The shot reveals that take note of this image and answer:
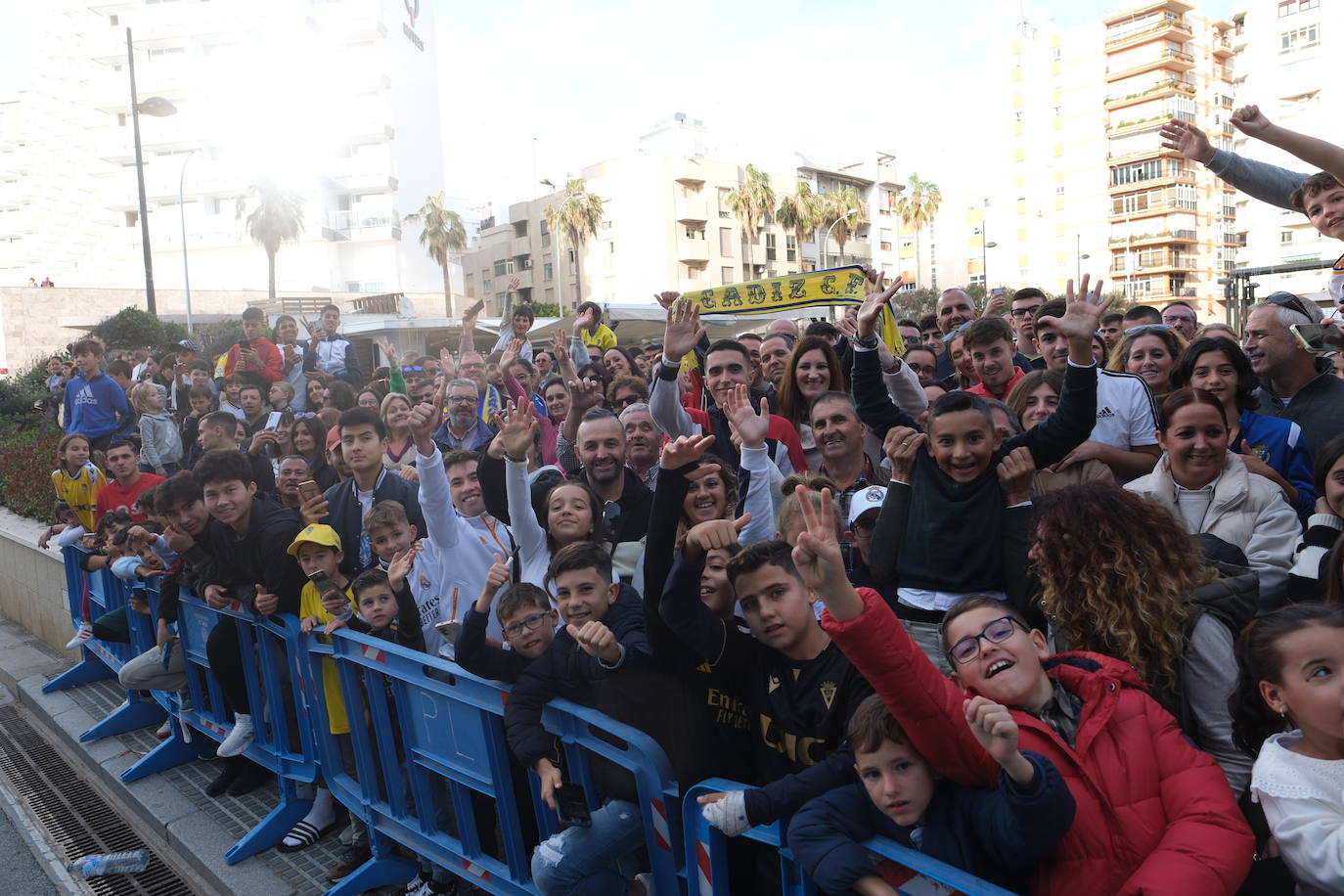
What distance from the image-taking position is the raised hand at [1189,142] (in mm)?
3763

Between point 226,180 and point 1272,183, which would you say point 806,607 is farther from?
point 226,180

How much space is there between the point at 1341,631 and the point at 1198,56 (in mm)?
74786

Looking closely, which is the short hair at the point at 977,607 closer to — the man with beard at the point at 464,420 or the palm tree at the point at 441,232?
the man with beard at the point at 464,420

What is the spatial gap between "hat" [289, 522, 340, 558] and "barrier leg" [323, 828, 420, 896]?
1.31 metres

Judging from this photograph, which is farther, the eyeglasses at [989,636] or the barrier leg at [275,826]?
the barrier leg at [275,826]

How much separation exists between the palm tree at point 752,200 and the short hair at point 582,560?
2151 inches

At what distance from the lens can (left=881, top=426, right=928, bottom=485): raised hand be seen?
3086 mm

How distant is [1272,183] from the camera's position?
363cm

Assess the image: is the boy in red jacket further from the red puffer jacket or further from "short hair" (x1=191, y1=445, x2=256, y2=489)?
"short hair" (x1=191, y1=445, x2=256, y2=489)

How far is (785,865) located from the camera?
84.9 inches

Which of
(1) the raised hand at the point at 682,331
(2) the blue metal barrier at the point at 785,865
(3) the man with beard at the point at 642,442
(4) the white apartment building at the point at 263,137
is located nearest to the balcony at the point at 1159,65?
(4) the white apartment building at the point at 263,137

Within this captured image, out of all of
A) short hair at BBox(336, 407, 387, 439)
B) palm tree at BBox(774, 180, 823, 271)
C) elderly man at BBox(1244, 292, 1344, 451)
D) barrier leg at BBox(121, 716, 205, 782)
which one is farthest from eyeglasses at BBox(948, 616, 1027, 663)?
palm tree at BBox(774, 180, 823, 271)

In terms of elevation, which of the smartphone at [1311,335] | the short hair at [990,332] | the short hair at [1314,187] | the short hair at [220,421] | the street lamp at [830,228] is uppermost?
the street lamp at [830,228]

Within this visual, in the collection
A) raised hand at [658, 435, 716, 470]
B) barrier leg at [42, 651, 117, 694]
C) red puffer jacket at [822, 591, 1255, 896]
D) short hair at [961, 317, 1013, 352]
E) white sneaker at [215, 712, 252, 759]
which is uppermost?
short hair at [961, 317, 1013, 352]
